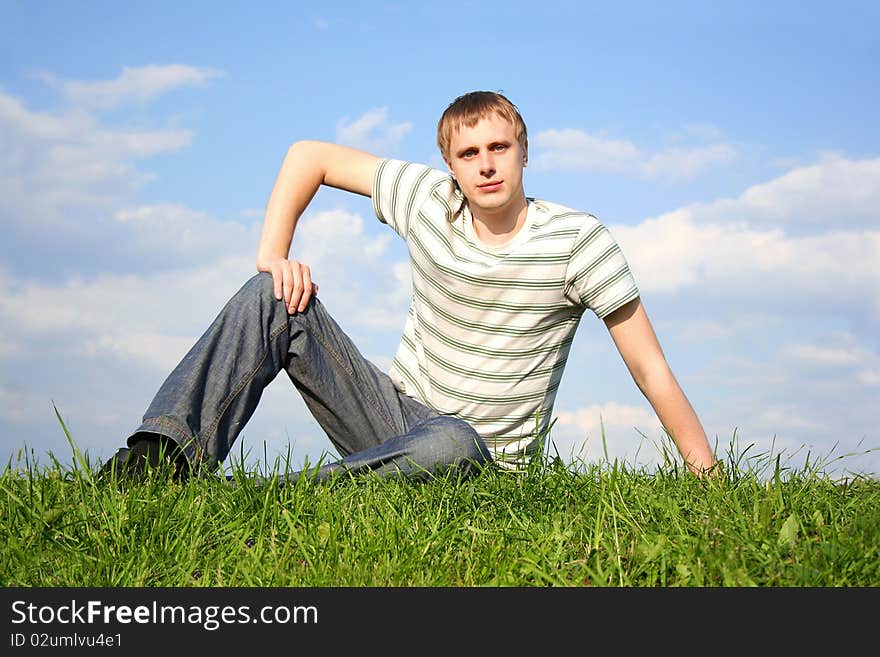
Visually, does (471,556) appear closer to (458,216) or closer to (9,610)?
(9,610)

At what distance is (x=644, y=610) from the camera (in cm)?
279

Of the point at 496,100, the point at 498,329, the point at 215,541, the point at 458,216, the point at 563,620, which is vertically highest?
the point at 496,100

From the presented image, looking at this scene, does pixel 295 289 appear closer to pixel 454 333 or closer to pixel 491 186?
pixel 454 333

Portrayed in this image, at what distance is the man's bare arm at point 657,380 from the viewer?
4.54 m

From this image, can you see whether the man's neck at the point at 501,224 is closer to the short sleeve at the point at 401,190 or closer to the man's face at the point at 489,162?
the man's face at the point at 489,162

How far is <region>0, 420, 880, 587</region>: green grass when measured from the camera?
310 centimetres

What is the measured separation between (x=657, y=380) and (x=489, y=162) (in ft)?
4.85

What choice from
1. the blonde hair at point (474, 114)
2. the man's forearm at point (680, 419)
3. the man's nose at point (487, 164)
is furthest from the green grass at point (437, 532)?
the blonde hair at point (474, 114)

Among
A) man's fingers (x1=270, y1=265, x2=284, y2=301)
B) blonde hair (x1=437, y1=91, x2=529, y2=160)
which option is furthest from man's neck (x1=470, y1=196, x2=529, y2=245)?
man's fingers (x1=270, y1=265, x2=284, y2=301)

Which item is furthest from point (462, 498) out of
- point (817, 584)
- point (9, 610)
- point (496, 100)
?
point (496, 100)

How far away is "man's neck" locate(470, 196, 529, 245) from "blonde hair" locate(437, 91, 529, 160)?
35 centimetres

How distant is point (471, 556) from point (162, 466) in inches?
65.6

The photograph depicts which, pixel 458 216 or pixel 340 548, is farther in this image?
pixel 458 216

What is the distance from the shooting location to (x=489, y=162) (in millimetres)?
4645
